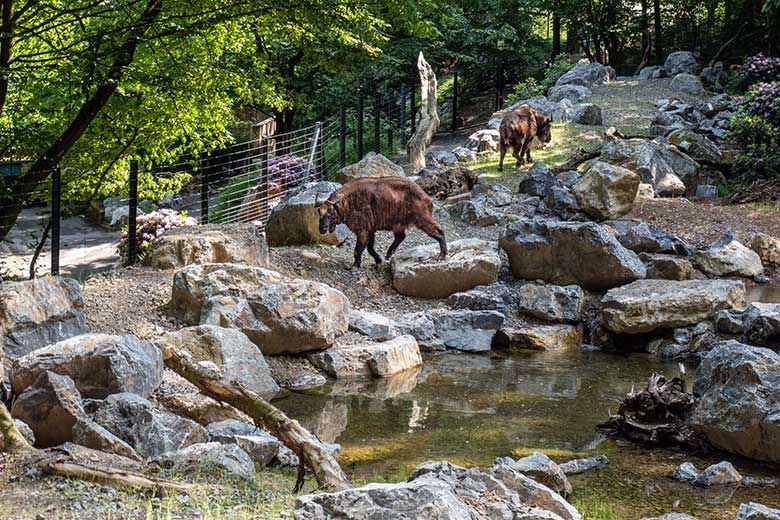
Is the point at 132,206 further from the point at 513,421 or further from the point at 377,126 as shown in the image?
the point at 377,126

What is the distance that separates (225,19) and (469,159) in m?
10.1

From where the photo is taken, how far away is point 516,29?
27375 mm

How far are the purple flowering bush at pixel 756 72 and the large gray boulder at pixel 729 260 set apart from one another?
32.7 ft

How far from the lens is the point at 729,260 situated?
12742mm

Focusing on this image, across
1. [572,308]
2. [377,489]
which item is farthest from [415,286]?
[377,489]

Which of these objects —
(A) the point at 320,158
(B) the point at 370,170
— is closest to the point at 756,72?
(A) the point at 320,158

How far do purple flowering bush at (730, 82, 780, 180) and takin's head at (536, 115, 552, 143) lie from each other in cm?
342

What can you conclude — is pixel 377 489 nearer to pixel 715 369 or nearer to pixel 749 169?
pixel 715 369

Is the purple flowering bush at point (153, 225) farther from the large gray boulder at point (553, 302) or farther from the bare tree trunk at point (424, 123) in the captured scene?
the bare tree trunk at point (424, 123)

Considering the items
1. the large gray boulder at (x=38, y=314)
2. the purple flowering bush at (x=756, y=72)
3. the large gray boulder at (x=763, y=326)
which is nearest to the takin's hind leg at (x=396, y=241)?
the large gray boulder at (x=763, y=326)

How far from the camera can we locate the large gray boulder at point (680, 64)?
2794 cm

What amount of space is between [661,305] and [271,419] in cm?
610

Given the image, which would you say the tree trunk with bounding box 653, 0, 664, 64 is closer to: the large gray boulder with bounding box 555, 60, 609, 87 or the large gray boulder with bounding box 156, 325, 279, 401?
the large gray boulder with bounding box 555, 60, 609, 87

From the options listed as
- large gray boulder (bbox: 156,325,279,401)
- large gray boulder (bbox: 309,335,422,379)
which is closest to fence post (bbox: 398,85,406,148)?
large gray boulder (bbox: 309,335,422,379)
